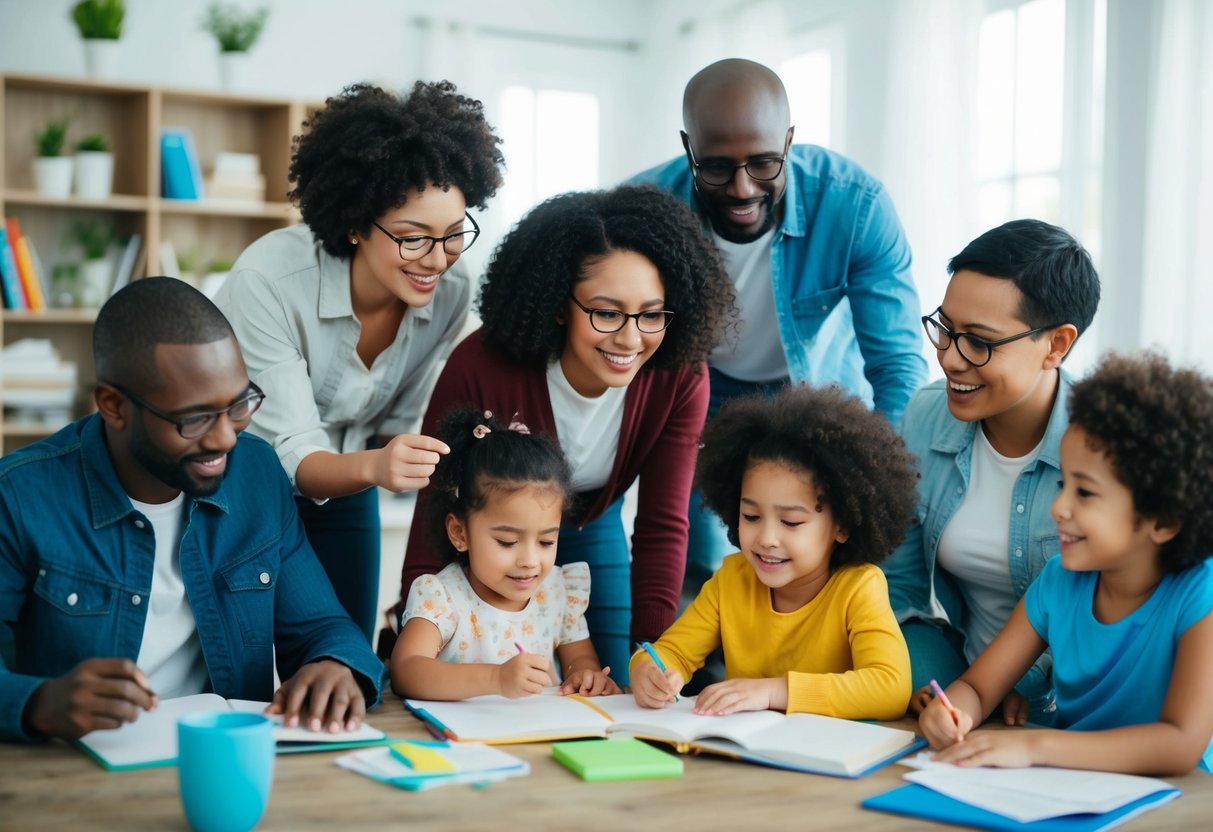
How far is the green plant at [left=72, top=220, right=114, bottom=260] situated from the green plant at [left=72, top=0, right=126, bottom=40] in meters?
0.77

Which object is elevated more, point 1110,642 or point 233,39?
point 233,39

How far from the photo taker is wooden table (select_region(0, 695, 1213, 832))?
1.16 metres

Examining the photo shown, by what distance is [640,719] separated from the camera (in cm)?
151

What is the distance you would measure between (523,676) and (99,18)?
4468 mm

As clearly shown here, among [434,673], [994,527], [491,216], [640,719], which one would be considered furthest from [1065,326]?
[491,216]

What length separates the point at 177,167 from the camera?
5074mm

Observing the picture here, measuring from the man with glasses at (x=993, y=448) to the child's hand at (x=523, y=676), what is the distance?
57 cm

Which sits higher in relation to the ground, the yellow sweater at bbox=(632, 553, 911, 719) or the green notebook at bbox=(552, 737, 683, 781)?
the yellow sweater at bbox=(632, 553, 911, 719)

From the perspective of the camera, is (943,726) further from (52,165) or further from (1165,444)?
(52,165)

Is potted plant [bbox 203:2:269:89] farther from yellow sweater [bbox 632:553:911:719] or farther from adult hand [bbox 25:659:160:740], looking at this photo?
adult hand [bbox 25:659:160:740]

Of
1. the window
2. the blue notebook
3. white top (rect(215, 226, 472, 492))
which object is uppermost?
the window

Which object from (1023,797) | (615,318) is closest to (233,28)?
(615,318)

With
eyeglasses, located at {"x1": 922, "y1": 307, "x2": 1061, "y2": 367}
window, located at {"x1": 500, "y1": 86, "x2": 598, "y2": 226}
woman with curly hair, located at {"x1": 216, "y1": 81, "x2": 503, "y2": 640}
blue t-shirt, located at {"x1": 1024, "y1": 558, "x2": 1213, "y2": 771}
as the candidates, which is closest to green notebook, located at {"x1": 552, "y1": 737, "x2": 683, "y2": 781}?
blue t-shirt, located at {"x1": 1024, "y1": 558, "x2": 1213, "y2": 771}

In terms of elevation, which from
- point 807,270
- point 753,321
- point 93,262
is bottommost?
point 753,321
